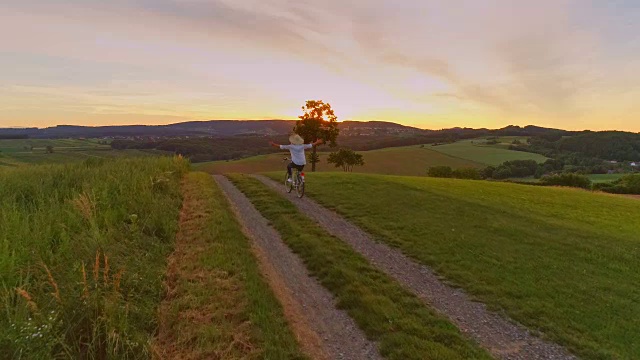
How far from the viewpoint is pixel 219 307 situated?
7.20 m

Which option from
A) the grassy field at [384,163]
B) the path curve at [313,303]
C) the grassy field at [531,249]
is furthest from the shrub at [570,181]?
the path curve at [313,303]

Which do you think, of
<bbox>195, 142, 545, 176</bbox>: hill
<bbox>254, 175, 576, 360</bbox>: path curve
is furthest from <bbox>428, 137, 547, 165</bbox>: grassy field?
<bbox>254, 175, 576, 360</bbox>: path curve

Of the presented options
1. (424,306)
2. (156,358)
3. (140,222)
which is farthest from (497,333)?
(140,222)

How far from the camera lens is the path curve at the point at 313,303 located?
659cm

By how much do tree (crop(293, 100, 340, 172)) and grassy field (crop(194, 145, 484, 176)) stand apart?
36.4 m

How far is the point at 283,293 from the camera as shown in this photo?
8.73 metres

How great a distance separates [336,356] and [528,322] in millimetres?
4712

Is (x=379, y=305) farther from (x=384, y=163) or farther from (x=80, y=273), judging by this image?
(x=384, y=163)

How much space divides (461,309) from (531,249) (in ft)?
23.0

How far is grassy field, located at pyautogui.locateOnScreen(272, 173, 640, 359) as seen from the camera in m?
8.27

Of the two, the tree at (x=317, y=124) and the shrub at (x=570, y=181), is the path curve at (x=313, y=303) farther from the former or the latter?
the shrub at (x=570, y=181)

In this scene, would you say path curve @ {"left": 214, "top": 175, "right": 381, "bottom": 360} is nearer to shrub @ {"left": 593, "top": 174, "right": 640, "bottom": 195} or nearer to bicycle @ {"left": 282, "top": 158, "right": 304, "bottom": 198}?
bicycle @ {"left": 282, "top": 158, "right": 304, "bottom": 198}

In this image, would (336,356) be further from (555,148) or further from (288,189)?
(555,148)

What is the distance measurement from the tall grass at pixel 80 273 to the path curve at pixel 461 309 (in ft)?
20.7
